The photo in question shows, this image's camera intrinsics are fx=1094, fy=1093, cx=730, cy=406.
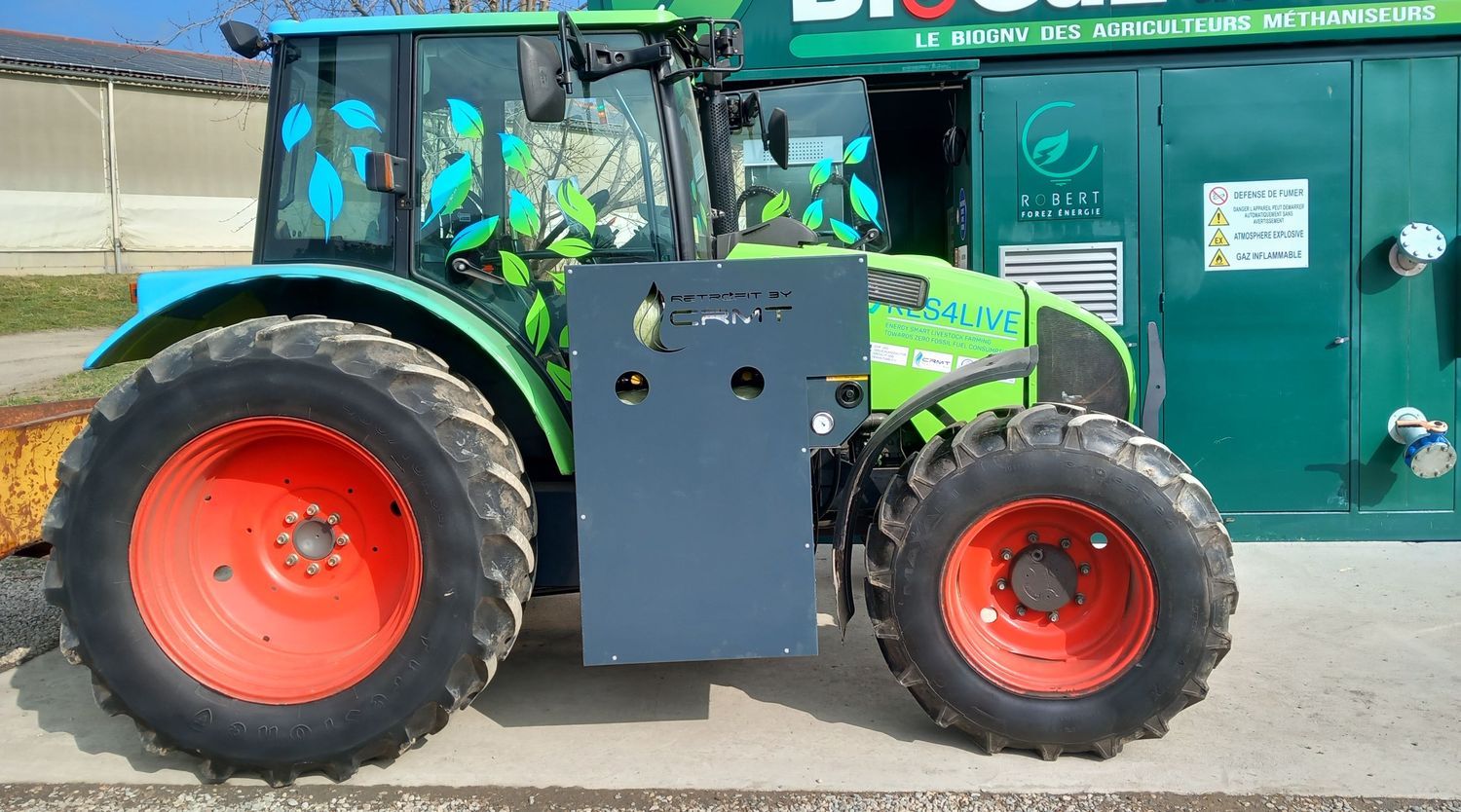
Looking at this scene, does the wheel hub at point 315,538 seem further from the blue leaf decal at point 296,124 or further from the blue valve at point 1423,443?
the blue valve at point 1423,443

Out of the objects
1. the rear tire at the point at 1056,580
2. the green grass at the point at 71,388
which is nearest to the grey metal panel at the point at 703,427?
the rear tire at the point at 1056,580

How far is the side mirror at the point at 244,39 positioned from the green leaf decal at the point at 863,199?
11.9ft

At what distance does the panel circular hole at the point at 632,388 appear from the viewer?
3459mm

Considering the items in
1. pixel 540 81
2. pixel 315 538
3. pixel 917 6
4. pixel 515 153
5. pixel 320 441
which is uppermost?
pixel 917 6

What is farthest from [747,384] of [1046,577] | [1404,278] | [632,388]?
[1404,278]

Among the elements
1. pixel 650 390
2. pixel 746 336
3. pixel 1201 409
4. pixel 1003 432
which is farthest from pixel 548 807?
pixel 1201 409

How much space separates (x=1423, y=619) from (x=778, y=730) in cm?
311

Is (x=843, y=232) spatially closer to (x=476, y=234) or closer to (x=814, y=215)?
(x=814, y=215)

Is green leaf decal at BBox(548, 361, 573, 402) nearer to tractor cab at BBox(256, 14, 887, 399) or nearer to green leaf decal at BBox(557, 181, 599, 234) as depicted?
tractor cab at BBox(256, 14, 887, 399)

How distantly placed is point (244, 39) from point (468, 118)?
97 centimetres

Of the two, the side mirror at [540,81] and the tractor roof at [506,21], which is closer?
the side mirror at [540,81]

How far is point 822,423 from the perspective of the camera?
136 inches

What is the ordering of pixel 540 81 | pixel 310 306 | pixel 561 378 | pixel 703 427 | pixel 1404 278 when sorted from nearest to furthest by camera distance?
pixel 540 81
pixel 703 427
pixel 561 378
pixel 310 306
pixel 1404 278

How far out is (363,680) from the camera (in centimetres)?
341
